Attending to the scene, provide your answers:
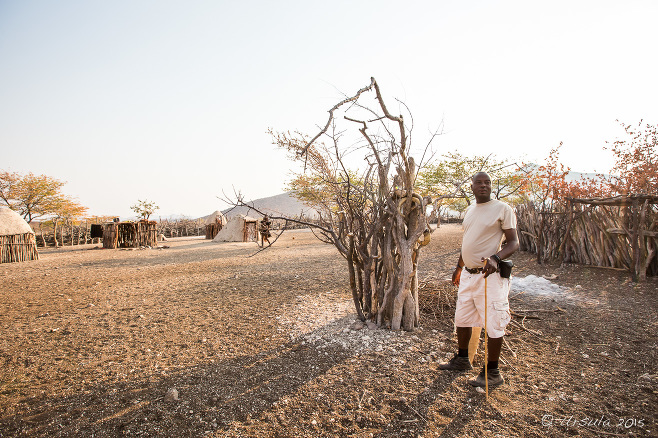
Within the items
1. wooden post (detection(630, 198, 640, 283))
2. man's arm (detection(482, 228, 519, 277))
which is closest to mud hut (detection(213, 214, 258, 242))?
wooden post (detection(630, 198, 640, 283))

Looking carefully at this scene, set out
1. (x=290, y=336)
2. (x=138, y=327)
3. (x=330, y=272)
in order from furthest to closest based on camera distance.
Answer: (x=330, y=272)
(x=138, y=327)
(x=290, y=336)

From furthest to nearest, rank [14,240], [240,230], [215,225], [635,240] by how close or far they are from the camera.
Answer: [215,225] → [240,230] → [14,240] → [635,240]

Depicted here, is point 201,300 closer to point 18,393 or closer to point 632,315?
point 18,393

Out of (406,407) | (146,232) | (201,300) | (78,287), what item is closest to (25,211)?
(146,232)

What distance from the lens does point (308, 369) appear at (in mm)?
2703

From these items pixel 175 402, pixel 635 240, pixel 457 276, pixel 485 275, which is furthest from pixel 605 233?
pixel 175 402

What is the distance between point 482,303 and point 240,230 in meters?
16.0

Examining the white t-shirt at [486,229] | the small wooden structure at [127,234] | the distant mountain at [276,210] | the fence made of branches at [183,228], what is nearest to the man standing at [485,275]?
the white t-shirt at [486,229]

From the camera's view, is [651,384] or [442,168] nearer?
[651,384]

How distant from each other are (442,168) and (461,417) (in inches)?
780

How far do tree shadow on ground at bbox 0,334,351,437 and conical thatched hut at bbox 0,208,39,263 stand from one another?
36.2 feet

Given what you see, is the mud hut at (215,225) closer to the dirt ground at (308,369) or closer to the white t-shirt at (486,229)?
the dirt ground at (308,369)

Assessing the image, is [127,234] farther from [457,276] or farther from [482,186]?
[482,186]

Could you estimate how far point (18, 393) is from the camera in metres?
2.43
